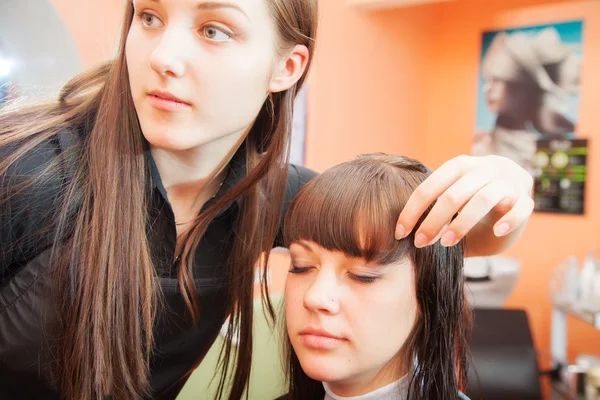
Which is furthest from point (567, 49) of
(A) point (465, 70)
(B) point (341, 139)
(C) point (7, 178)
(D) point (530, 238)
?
(C) point (7, 178)

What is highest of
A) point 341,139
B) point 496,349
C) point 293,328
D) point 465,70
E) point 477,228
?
point 465,70

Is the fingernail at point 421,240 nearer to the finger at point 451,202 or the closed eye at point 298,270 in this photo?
the finger at point 451,202

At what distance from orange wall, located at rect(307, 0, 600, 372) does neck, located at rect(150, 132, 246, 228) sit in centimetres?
129

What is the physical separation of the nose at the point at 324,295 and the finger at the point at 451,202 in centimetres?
13

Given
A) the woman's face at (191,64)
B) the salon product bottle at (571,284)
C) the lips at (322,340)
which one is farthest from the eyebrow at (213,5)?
the salon product bottle at (571,284)

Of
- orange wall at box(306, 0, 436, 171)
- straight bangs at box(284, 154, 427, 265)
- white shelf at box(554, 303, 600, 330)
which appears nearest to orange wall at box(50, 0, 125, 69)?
straight bangs at box(284, 154, 427, 265)

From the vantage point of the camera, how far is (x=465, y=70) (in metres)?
3.23

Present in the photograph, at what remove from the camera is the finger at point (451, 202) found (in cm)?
62

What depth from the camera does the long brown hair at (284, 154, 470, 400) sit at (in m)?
0.70

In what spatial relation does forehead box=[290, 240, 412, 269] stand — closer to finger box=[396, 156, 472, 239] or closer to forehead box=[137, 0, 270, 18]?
finger box=[396, 156, 472, 239]

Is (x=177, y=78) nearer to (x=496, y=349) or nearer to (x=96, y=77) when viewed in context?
(x=96, y=77)

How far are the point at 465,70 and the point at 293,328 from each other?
2876 mm

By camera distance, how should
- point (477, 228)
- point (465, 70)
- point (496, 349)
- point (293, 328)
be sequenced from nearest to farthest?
point (293, 328), point (477, 228), point (496, 349), point (465, 70)

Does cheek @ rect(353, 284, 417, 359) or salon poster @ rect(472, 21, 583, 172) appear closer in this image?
cheek @ rect(353, 284, 417, 359)
